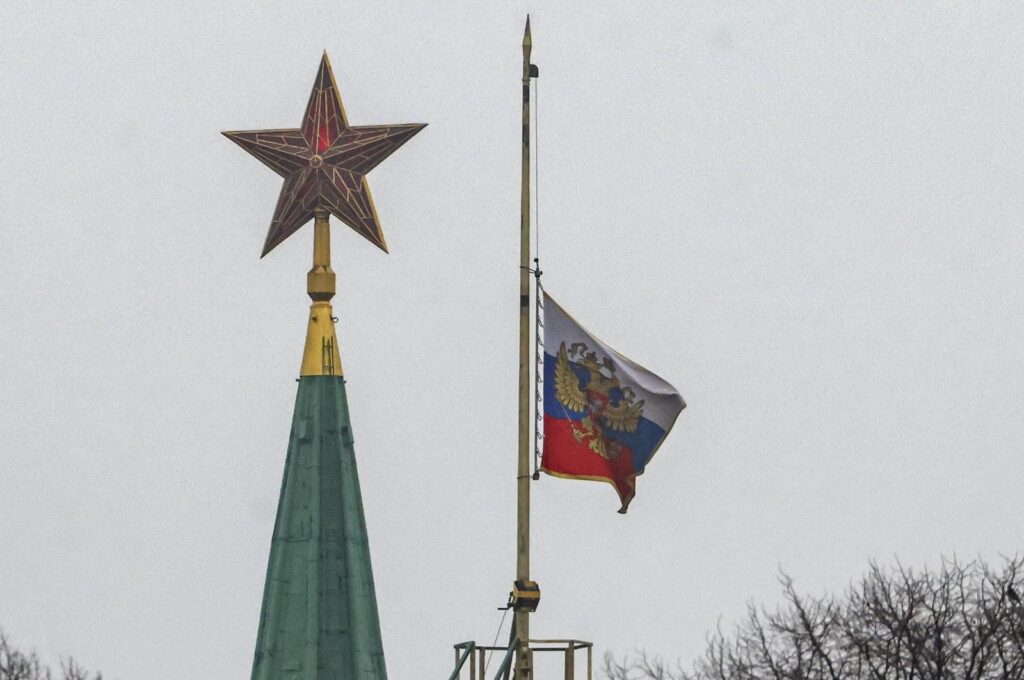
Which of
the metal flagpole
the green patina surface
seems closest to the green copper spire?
the green patina surface

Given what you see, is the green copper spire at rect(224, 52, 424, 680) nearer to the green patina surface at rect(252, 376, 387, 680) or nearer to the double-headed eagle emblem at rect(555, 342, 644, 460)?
the green patina surface at rect(252, 376, 387, 680)

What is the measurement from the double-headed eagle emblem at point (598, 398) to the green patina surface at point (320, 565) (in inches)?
152

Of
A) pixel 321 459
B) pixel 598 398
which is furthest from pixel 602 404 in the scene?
pixel 321 459

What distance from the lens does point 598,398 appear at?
43344mm

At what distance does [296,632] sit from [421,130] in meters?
6.85

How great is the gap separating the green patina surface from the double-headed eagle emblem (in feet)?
12.6

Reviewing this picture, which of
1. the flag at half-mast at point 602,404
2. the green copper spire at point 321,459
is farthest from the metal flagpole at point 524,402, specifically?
the green copper spire at point 321,459

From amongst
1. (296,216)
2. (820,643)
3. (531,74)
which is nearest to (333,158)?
(296,216)

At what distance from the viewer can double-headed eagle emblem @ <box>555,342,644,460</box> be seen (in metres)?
43.2

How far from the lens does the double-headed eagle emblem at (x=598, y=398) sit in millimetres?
43250

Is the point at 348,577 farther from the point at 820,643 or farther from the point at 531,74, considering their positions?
the point at 820,643

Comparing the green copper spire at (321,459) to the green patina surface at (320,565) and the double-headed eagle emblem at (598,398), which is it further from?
the double-headed eagle emblem at (598,398)

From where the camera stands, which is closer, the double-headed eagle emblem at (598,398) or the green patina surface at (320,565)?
the double-headed eagle emblem at (598,398)

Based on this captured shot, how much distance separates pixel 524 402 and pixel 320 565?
4.51 metres
